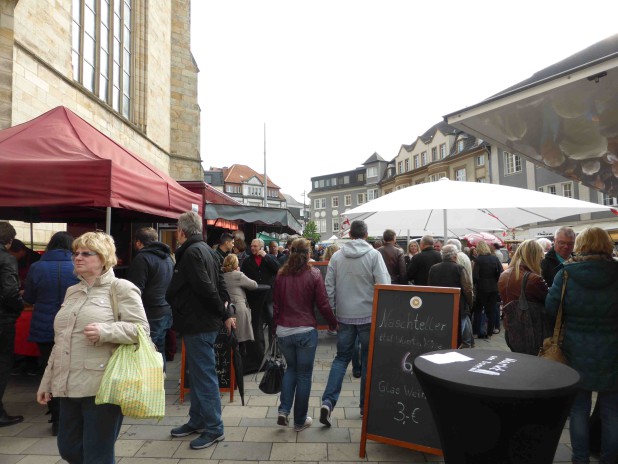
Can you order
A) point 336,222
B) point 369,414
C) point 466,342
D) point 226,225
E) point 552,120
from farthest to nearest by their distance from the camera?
point 336,222, point 226,225, point 466,342, point 369,414, point 552,120

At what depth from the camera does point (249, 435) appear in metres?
3.83

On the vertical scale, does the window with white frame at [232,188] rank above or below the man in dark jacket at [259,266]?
above

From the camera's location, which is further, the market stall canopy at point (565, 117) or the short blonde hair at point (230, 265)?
the short blonde hair at point (230, 265)

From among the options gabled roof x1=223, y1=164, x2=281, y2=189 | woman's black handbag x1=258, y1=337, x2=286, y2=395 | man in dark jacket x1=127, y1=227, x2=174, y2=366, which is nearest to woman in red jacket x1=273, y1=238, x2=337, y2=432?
woman's black handbag x1=258, y1=337, x2=286, y2=395

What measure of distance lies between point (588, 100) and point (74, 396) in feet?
11.9

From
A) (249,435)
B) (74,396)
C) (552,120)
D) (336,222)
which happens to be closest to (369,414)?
(249,435)

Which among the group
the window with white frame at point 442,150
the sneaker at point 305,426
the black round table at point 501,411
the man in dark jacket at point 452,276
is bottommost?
the sneaker at point 305,426

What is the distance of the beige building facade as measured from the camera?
301 inches

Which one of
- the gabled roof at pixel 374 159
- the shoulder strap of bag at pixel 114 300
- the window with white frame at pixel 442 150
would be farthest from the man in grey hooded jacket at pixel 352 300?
the gabled roof at pixel 374 159

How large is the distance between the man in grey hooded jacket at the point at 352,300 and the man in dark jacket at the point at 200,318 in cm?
107

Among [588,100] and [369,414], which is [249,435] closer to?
[369,414]

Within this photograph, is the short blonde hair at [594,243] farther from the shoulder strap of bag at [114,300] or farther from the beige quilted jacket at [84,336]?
the shoulder strap of bag at [114,300]

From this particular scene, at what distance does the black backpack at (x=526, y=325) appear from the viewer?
3.81m

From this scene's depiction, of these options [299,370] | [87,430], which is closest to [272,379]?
[299,370]
